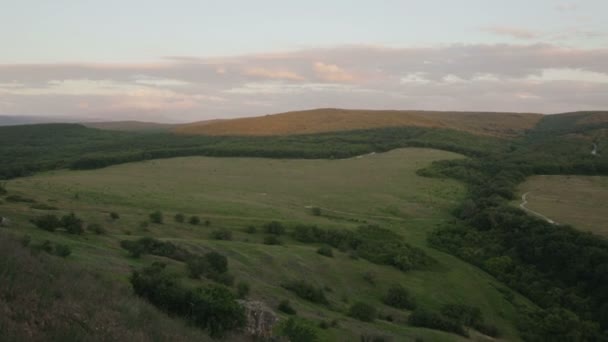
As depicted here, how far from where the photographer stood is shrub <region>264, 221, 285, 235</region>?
173 feet

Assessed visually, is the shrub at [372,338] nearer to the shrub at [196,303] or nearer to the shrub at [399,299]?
the shrub at [196,303]

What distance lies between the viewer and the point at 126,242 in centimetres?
3222

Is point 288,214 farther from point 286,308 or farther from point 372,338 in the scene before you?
point 372,338

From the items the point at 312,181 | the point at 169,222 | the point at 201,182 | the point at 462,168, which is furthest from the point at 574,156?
the point at 169,222

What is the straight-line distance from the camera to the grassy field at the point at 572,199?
56.7 metres

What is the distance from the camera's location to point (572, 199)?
70562 mm

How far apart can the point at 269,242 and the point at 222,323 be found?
99.6ft

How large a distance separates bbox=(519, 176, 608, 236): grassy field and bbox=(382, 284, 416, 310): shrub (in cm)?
2388

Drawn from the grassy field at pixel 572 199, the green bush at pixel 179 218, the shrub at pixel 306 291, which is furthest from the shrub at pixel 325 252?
the grassy field at pixel 572 199

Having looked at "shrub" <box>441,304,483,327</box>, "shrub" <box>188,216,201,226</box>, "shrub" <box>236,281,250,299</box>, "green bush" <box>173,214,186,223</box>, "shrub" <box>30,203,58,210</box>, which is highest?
"shrub" <box>30,203,58,210</box>

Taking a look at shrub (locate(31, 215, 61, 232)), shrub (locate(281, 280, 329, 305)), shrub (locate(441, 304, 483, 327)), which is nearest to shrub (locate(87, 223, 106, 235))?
shrub (locate(31, 215, 61, 232))

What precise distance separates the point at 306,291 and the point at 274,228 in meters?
21.1

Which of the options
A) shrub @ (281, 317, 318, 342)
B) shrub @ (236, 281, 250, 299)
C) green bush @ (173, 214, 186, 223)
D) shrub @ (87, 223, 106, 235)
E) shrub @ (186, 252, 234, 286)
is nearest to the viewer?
shrub @ (281, 317, 318, 342)

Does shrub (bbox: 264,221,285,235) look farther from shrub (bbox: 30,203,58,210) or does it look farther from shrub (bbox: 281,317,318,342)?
shrub (bbox: 281,317,318,342)
